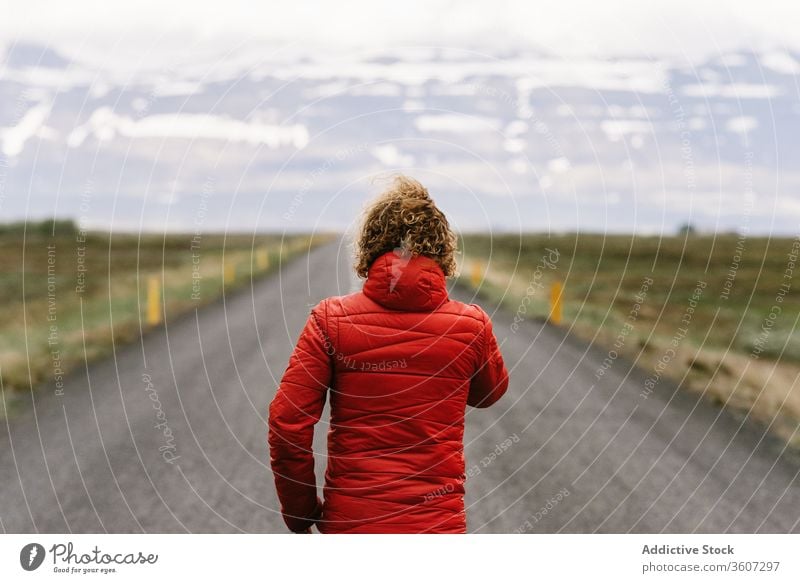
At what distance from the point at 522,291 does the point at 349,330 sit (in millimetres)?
20166

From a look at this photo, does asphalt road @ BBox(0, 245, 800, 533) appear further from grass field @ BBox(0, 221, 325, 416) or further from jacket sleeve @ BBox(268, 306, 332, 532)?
jacket sleeve @ BBox(268, 306, 332, 532)

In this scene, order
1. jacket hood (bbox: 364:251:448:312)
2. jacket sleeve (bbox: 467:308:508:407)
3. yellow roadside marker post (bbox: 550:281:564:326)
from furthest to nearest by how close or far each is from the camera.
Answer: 1. yellow roadside marker post (bbox: 550:281:564:326)
2. jacket sleeve (bbox: 467:308:508:407)
3. jacket hood (bbox: 364:251:448:312)

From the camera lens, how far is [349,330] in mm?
2314

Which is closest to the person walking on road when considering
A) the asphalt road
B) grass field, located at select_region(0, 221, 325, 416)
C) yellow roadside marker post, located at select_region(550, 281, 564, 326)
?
grass field, located at select_region(0, 221, 325, 416)

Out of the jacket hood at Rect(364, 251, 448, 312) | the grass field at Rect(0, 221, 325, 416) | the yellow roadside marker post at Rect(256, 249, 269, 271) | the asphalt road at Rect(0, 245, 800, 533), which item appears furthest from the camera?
the yellow roadside marker post at Rect(256, 249, 269, 271)

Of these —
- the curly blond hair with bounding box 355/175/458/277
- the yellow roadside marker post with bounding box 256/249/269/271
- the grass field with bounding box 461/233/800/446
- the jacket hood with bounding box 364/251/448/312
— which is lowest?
the grass field with bounding box 461/233/800/446

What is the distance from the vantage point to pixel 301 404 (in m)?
2.38

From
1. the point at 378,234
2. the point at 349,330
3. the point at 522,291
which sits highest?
the point at 378,234

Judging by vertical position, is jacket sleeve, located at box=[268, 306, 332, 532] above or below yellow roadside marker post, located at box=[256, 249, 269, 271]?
above

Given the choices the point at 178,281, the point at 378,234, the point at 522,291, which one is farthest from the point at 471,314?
the point at 178,281

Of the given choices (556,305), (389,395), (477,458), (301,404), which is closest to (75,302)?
(556,305)

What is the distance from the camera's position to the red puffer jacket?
2320 millimetres

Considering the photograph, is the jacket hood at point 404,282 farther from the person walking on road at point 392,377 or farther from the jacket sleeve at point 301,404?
the jacket sleeve at point 301,404

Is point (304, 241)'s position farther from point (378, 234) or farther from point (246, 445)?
point (378, 234)
